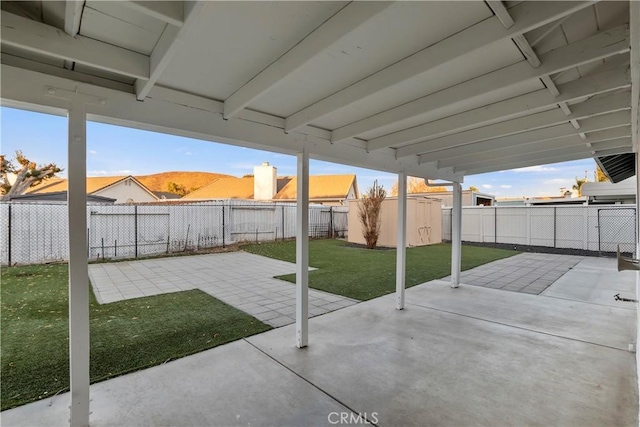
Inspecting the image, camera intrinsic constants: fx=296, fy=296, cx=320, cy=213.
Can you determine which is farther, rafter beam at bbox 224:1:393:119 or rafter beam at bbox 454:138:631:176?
rafter beam at bbox 454:138:631:176

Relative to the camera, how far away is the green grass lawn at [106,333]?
2.48 m

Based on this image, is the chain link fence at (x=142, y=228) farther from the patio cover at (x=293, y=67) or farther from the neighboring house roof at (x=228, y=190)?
the neighboring house roof at (x=228, y=190)

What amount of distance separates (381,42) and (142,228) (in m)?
10.1

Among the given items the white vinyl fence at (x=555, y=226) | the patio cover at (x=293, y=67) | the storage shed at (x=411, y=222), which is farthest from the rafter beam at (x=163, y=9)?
the white vinyl fence at (x=555, y=226)

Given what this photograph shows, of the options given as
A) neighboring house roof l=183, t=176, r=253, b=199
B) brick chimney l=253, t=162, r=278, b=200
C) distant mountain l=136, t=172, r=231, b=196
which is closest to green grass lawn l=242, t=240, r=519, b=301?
brick chimney l=253, t=162, r=278, b=200

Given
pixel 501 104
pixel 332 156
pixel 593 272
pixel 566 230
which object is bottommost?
pixel 593 272

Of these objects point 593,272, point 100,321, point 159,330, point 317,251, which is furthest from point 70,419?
point 593,272

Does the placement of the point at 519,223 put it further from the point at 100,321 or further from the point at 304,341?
→ the point at 100,321

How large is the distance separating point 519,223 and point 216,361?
13.3 metres

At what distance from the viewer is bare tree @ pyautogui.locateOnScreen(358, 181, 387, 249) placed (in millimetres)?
11625

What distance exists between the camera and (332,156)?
3.31 metres

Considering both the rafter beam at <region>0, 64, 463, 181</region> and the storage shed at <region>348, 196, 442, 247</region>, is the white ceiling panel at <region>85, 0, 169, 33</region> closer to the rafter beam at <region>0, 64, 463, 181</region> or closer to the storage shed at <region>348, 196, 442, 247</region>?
the rafter beam at <region>0, 64, 463, 181</region>

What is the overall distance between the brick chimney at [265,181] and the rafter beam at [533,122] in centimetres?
1859

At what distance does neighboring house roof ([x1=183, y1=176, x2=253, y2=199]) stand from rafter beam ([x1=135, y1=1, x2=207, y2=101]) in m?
22.6
